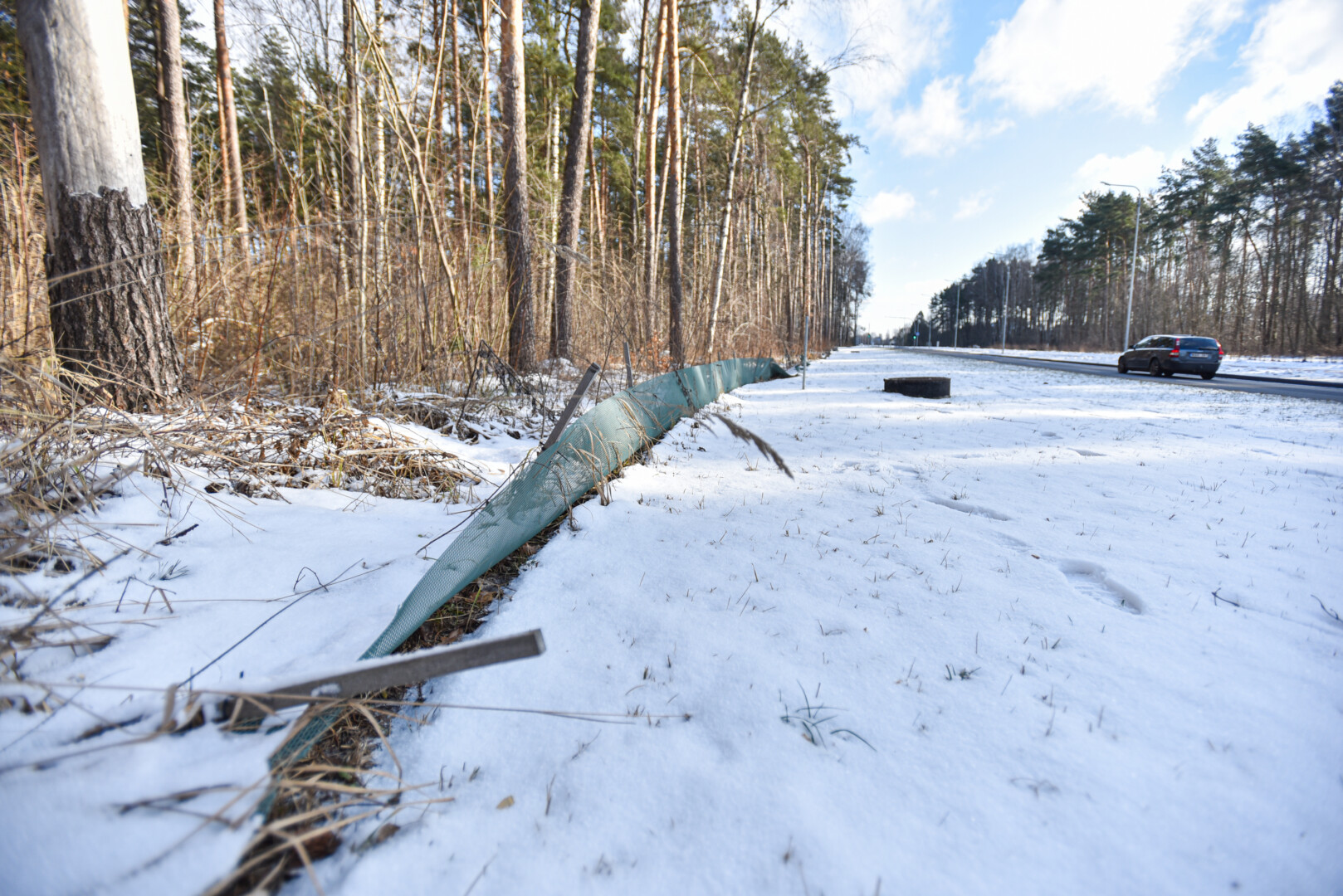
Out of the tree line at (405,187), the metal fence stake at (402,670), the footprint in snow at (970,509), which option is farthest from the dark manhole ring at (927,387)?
the metal fence stake at (402,670)

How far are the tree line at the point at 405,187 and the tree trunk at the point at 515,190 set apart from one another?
0.07ft

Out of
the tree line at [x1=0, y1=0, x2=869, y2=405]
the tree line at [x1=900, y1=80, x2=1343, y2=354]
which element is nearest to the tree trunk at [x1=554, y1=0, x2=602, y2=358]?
the tree line at [x1=0, y1=0, x2=869, y2=405]

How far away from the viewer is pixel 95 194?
Answer: 7.39 feet

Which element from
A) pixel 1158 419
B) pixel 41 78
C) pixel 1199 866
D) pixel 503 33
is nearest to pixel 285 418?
pixel 41 78

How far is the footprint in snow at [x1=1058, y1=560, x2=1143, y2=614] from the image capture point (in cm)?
175

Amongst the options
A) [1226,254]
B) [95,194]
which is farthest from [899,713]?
[1226,254]

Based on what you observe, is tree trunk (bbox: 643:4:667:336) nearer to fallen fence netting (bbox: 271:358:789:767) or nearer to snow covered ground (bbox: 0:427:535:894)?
fallen fence netting (bbox: 271:358:789:767)

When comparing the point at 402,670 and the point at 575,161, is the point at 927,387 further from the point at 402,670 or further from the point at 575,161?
the point at 402,670

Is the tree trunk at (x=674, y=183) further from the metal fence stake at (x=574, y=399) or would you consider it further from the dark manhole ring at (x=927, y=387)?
the metal fence stake at (x=574, y=399)

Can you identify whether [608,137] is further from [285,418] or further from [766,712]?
[766,712]

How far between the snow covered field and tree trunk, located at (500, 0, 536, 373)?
346 cm

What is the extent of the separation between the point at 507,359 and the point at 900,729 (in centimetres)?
499

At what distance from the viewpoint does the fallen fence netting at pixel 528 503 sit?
1259 millimetres

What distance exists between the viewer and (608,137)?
15867mm
